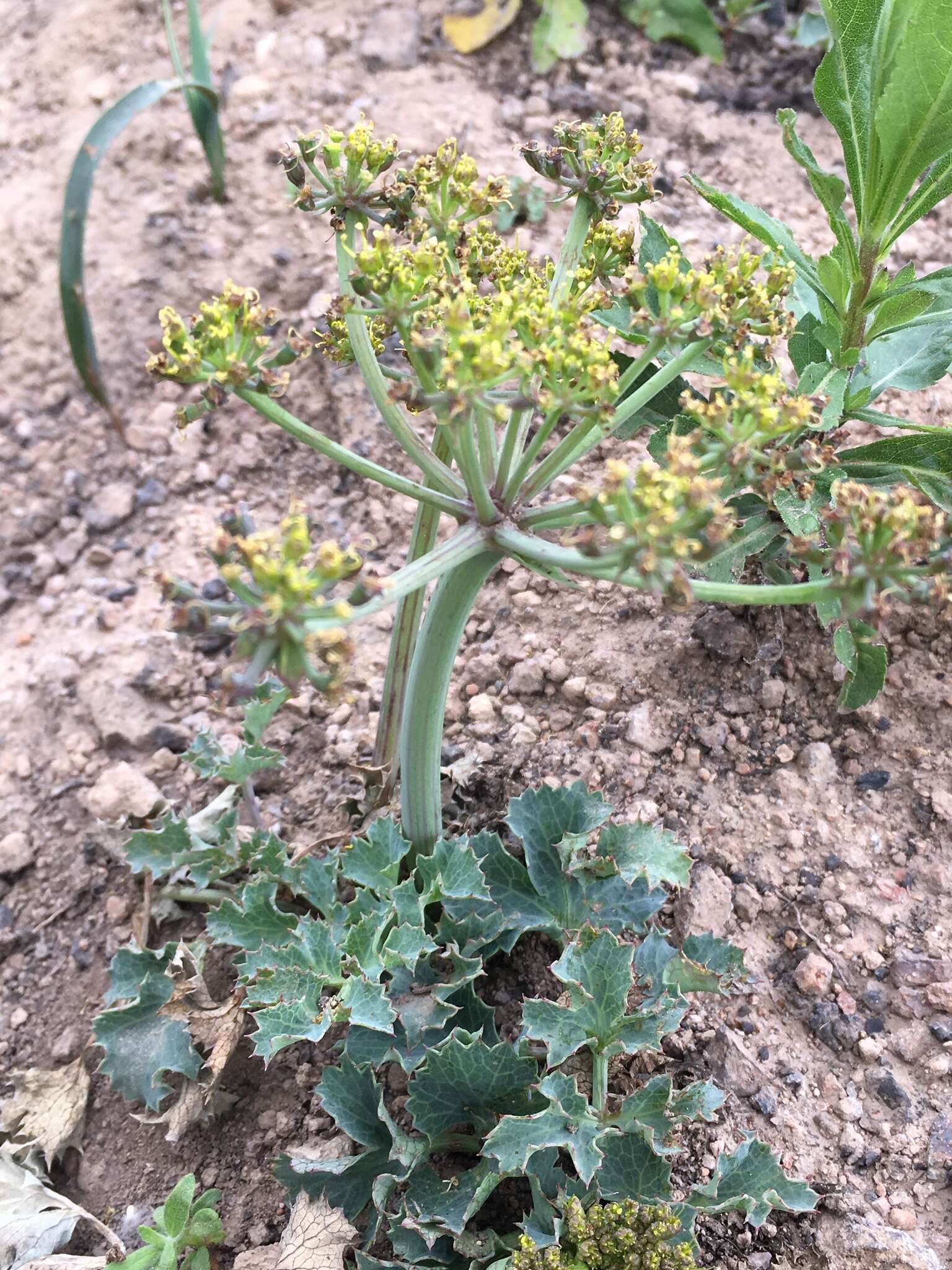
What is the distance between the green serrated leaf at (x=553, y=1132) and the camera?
6.15ft

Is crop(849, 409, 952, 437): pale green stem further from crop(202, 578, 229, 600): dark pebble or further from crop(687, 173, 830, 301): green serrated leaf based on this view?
crop(202, 578, 229, 600): dark pebble

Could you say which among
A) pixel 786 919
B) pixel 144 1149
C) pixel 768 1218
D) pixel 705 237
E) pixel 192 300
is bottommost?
pixel 144 1149

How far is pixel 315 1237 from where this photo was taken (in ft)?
6.73

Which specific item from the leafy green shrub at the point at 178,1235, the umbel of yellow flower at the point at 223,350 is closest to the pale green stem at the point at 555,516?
the umbel of yellow flower at the point at 223,350

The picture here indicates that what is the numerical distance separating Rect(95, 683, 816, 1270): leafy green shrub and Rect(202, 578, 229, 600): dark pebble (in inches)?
31.3

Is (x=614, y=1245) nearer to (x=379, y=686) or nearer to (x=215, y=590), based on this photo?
(x=379, y=686)

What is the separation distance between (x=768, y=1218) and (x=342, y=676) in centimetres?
147

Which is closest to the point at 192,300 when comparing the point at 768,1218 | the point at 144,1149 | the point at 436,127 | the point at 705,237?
the point at 436,127

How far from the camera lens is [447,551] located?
1841 millimetres

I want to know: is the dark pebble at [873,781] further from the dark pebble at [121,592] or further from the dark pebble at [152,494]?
the dark pebble at [152,494]

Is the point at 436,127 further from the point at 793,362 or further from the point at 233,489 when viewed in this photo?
the point at 793,362

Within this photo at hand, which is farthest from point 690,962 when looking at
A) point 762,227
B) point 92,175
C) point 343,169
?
point 92,175

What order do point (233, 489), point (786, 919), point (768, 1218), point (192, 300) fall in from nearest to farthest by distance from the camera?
point (768, 1218)
point (786, 919)
point (233, 489)
point (192, 300)

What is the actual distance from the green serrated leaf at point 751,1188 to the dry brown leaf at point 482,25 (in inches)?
171
